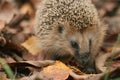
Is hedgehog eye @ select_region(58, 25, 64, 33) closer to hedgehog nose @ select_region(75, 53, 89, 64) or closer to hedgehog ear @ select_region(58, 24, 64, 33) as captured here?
hedgehog ear @ select_region(58, 24, 64, 33)

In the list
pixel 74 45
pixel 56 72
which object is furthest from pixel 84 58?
pixel 56 72

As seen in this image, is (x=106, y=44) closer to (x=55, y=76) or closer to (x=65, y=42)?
(x=65, y=42)

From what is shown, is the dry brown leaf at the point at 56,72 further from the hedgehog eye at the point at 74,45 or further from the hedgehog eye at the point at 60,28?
the hedgehog eye at the point at 60,28

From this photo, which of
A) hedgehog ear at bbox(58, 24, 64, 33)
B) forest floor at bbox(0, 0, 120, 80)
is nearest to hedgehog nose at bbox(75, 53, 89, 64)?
forest floor at bbox(0, 0, 120, 80)

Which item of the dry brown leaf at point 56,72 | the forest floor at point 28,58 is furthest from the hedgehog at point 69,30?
the dry brown leaf at point 56,72

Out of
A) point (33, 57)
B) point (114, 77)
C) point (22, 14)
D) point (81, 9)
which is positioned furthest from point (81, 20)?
point (22, 14)

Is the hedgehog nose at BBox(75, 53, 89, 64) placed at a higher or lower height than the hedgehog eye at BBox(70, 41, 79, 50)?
lower
